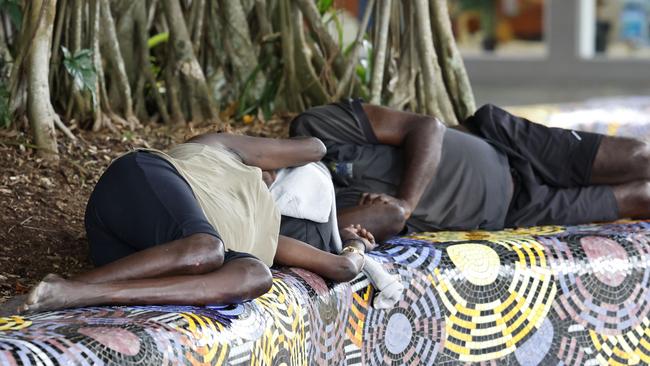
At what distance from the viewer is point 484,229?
173 inches

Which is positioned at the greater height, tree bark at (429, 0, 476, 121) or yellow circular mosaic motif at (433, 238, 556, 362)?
tree bark at (429, 0, 476, 121)

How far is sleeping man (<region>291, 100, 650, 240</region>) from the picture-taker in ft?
13.5

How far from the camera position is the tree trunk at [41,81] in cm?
404

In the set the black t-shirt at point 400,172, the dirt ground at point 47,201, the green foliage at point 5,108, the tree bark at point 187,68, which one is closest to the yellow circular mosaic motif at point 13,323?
the dirt ground at point 47,201

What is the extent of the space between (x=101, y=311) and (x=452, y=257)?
150 cm

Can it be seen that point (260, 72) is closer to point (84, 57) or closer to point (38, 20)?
point (84, 57)

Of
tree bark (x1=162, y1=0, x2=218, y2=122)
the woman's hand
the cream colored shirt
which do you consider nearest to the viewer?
the cream colored shirt

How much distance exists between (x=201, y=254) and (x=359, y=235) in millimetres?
1082

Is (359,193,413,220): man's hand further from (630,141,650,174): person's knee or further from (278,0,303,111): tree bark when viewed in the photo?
(278,0,303,111): tree bark

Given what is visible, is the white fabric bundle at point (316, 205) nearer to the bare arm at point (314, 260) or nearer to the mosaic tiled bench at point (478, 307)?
the mosaic tiled bench at point (478, 307)

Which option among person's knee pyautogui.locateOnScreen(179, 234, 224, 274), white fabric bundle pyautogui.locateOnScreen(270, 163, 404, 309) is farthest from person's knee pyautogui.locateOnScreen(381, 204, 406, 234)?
person's knee pyautogui.locateOnScreen(179, 234, 224, 274)

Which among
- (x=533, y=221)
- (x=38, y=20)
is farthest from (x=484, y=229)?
(x=38, y=20)

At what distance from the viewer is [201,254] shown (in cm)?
276

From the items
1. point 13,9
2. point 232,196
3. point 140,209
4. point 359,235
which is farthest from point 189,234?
point 13,9
